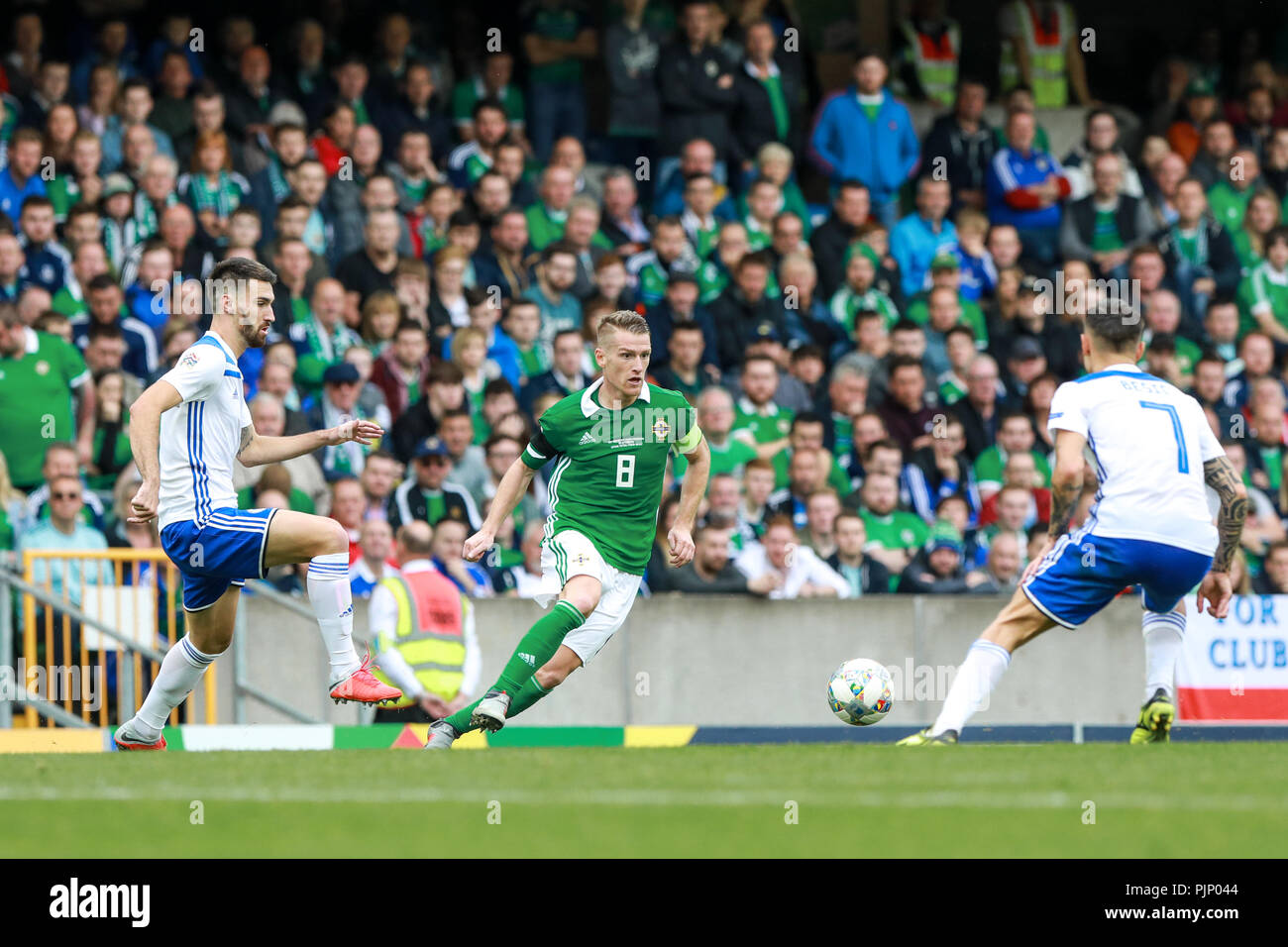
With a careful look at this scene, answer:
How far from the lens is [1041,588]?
9.74m

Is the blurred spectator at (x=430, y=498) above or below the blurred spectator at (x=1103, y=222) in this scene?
below

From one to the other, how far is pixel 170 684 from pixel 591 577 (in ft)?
6.75

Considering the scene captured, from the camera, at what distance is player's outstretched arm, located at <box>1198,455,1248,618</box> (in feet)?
32.7

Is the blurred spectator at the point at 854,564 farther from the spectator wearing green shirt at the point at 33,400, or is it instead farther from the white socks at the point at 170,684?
the white socks at the point at 170,684

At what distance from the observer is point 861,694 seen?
10.4 metres

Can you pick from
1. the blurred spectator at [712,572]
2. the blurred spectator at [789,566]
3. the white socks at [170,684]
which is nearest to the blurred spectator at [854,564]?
the blurred spectator at [789,566]

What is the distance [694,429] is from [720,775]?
2919 millimetres

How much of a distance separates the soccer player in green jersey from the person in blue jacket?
8.83 m

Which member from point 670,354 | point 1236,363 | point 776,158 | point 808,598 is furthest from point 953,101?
point 808,598

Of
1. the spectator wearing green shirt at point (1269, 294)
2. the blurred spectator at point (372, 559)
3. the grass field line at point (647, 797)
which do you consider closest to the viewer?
the grass field line at point (647, 797)

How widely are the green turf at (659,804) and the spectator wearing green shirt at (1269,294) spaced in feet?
34.1

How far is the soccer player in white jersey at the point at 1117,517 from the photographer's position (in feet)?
31.7

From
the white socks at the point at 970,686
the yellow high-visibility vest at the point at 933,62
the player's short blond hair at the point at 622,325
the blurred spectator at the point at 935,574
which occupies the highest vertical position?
the yellow high-visibility vest at the point at 933,62

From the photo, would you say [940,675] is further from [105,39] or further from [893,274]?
[105,39]
